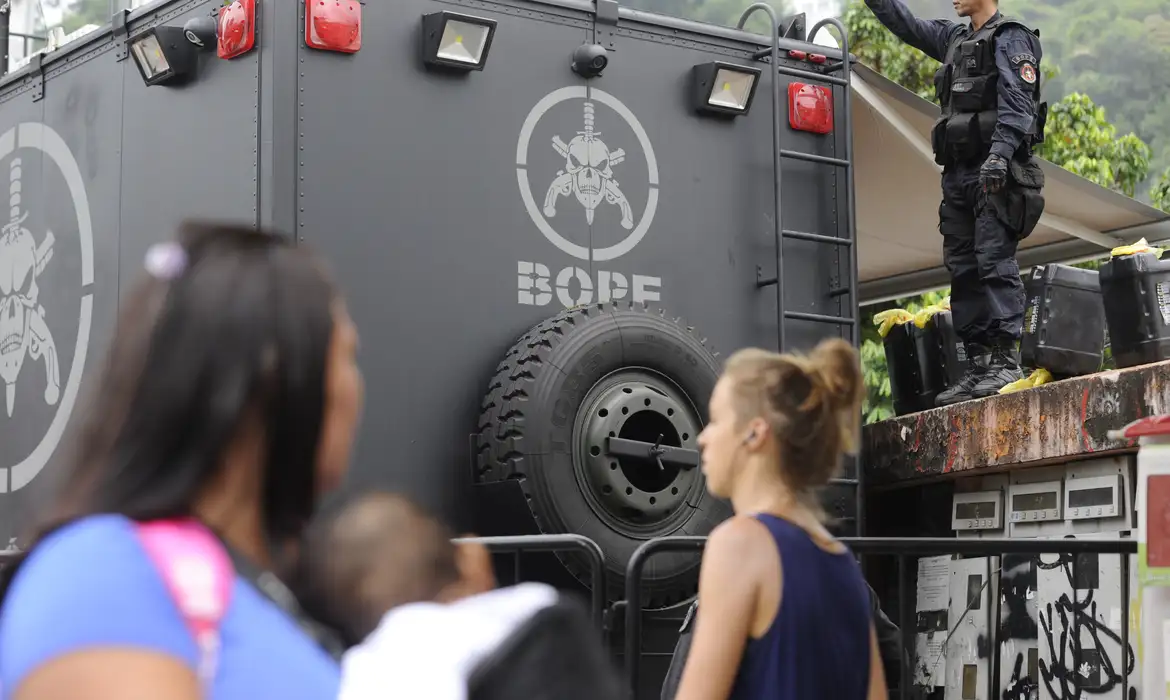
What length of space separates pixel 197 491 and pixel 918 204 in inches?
268

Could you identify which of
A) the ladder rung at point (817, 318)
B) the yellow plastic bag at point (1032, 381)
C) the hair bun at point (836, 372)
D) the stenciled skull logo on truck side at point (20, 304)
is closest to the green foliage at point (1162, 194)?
the yellow plastic bag at point (1032, 381)

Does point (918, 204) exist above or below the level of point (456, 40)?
below

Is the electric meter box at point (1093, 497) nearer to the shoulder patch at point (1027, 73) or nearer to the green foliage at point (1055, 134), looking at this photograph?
the shoulder patch at point (1027, 73)

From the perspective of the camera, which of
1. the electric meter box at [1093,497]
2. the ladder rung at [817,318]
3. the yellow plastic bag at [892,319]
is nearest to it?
the electric meter box at [1093,497]

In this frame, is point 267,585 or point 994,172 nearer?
point 267,585

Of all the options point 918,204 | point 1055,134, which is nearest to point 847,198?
point 918,204

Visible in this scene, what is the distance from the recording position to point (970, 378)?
22.0 ft

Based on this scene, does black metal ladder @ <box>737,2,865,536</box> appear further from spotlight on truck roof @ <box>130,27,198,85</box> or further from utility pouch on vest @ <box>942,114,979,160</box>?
spotlight on truck roof @ <box>130,27,198,85</box>

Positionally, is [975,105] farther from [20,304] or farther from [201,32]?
[20,304]

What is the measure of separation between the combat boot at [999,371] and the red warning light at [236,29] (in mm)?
3229

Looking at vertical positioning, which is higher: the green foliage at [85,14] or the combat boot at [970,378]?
the green foliage at [85,14]

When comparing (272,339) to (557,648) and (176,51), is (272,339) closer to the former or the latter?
(557,648)

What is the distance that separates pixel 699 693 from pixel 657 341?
3031mm

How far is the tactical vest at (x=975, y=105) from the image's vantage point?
677 centimetres
